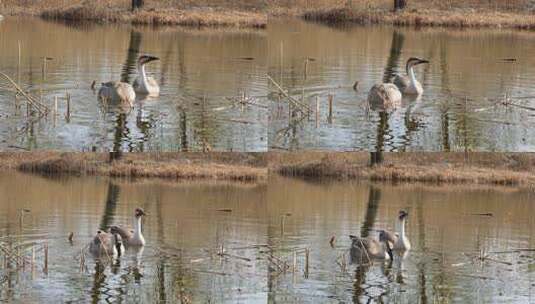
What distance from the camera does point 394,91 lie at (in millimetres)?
20891

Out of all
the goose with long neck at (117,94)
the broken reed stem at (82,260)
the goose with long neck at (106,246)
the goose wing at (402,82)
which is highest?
the goose wing at (402,82)

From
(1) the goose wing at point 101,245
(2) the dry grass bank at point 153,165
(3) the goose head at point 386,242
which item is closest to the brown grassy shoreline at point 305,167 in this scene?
(2) the dry grass bank at point 153,165

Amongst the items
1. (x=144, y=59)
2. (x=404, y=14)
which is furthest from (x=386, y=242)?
(x=404, y=14)

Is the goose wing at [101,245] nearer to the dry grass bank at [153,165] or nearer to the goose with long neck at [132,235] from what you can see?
the goose with long neck at [132,235]

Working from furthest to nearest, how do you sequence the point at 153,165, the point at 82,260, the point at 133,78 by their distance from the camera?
the point at 153,165
the point at 133,78
the point at 82,260

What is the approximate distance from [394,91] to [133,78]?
5.30 m

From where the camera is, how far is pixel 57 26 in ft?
102

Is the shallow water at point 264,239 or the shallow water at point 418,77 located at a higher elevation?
the shallow water at point 418,77

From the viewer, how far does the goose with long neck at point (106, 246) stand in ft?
62.1

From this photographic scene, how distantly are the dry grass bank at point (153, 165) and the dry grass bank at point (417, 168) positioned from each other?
1.22 meters

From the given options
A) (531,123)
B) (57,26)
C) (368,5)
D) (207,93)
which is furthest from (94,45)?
(531,123)

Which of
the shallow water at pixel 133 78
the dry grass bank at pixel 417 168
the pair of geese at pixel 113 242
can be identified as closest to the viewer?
the shallow water at pixel 133 78

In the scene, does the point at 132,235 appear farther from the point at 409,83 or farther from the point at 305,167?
the point at 305,167

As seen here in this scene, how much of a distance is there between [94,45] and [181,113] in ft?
26.0
